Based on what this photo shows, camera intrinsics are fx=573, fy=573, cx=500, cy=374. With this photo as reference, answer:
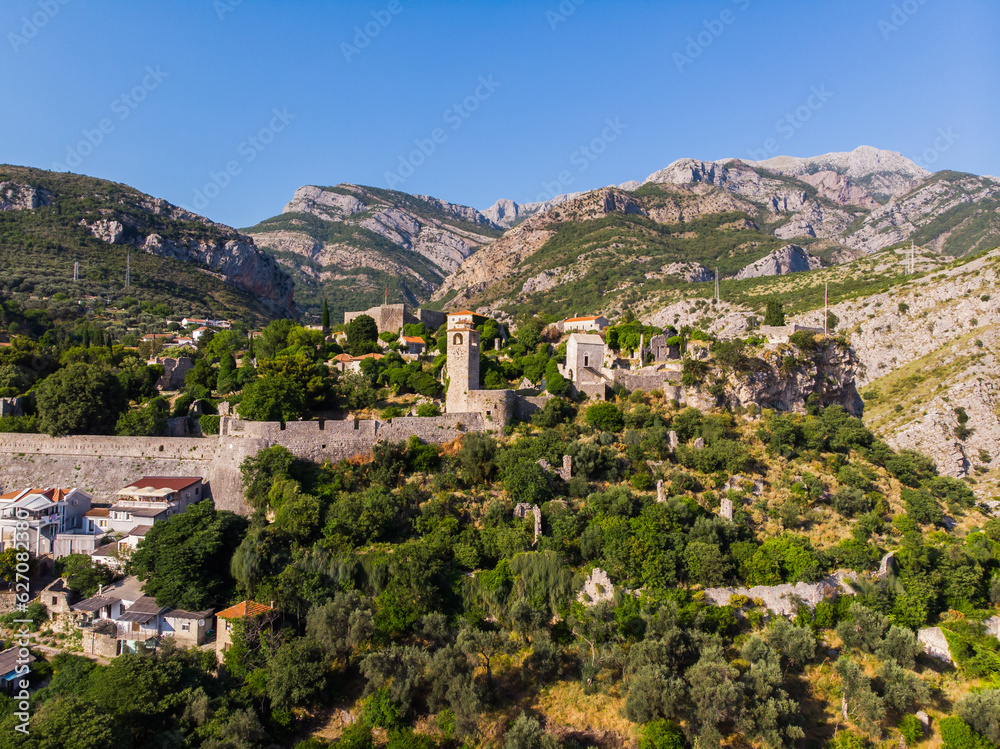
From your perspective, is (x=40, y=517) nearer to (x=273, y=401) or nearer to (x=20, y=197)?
(x=273, y=401)

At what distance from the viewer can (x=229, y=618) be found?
18.6 m

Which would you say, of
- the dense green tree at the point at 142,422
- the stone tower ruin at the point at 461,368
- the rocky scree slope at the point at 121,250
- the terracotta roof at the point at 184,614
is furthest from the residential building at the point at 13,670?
the rocky scree slope at the point at 121,250

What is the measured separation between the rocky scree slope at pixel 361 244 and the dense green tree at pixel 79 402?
85859 millimetres

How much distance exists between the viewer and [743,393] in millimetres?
31312

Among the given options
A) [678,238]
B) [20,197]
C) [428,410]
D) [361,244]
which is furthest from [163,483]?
[361,244]

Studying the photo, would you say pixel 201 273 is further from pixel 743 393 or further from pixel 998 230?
pixel 998 230

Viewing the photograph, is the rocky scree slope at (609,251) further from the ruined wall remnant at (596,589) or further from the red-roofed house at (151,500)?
the ruined wall remnant at (596,589)

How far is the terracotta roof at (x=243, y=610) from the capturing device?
1862cm

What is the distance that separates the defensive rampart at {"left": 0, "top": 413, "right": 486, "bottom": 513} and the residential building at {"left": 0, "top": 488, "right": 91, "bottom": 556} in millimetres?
1465

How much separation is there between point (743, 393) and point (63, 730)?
100ft

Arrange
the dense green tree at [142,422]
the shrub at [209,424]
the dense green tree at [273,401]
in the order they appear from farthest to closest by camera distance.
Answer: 1. the shrub at [209,424]
2. the dense green tree at [142,422]
3. the dense green tree at [273,401]

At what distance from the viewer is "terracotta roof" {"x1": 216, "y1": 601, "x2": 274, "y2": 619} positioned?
18625 millimetres

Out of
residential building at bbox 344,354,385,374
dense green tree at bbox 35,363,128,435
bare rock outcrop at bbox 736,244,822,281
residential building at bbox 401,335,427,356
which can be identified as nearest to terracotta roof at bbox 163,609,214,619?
dense green tree at bbox 35,363,128,435

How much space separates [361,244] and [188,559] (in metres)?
140
